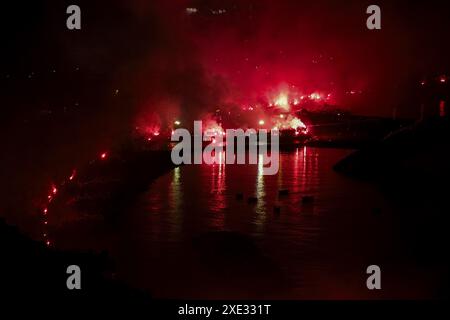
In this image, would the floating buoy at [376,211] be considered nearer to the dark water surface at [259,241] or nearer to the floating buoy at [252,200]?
the dark water surface at [259,241]

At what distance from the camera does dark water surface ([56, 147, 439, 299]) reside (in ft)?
33.3

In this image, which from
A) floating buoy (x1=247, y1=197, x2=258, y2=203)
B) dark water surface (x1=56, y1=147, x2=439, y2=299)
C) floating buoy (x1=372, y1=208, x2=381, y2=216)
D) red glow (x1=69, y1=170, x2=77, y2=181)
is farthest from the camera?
red glow (x1=69, y1=170, x2=77, y2=181)

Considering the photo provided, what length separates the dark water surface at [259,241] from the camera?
10.2 meters

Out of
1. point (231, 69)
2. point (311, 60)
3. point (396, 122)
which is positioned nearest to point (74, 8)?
point (231, 69)

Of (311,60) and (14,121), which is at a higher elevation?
(311,60)

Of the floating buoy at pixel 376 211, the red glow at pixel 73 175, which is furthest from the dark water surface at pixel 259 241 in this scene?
the red glow at pixel 73 175

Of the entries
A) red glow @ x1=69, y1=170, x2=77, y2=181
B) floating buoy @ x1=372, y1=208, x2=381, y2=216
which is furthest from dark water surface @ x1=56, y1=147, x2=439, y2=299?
red glow @ x1=69, y1=170, x2=77, y2=181

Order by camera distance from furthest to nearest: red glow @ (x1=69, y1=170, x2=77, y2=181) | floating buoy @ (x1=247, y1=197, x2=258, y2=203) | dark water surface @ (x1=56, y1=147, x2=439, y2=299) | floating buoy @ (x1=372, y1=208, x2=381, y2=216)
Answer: red glow @ (x1=69, y1=170, x2=77, y2=181)
floating buoy @ (x1=247, y1=197, x2=258, y2=203)
floating buoy @ (x1=372, y1=208, x2=381, y2=216)
dark water surface @ (x1=56, y1=147, x2=439, y2=299)

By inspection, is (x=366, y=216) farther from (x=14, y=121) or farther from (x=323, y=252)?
(x=14, y=121)

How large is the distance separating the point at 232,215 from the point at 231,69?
82.5 feet

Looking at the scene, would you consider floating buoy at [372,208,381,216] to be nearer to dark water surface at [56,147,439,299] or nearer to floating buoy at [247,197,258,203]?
dark water surface at [56,147,439,299]

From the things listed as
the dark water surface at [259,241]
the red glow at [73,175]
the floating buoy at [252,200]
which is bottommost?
the dark water surface at [259,241]

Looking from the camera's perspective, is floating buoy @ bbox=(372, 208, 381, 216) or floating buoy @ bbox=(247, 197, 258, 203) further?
floating buoy @ bbox=(247, 197, 258, 203)

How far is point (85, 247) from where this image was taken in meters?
12.6
